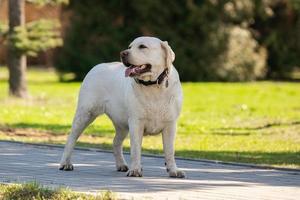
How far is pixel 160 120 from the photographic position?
944 cm

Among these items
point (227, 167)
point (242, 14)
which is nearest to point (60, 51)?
point (242, 14)

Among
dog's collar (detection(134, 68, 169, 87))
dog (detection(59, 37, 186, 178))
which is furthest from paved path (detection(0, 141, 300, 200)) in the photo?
dog's collar (detection(134, 68, 169, 87))

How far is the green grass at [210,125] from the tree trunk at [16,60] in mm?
386

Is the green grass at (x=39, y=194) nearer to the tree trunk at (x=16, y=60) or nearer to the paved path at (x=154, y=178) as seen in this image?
the paved path at (x=154, y=178)

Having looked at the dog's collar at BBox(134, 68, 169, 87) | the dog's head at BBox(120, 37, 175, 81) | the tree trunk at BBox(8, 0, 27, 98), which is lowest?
the tree trunk at BBox(8, 0, 27, 98)

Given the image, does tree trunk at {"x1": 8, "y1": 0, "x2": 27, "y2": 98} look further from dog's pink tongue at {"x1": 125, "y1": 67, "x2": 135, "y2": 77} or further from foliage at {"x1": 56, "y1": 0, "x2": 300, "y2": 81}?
dog's pink tongue at {"x1": 125, "y1": 67, "x2": 135, "y2": 77}

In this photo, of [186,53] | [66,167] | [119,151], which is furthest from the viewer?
[186,53]

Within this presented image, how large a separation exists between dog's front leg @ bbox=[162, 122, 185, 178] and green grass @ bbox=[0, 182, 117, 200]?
188cm

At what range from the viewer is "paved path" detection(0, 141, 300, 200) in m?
8.25

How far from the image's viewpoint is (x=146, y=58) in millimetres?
Answer: 9234

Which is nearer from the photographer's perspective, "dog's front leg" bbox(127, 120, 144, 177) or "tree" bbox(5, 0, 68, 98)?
"dog's front leg" bbox(127, 120, 144, 177)

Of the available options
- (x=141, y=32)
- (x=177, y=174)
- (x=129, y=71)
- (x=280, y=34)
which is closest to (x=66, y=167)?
(x=177, y=174)

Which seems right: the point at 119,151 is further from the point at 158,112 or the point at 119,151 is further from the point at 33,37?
the point at 33,37

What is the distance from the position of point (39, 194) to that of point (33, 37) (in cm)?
1433
